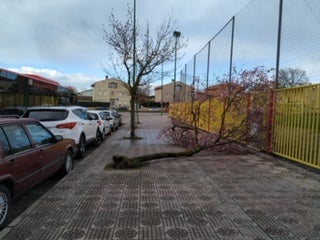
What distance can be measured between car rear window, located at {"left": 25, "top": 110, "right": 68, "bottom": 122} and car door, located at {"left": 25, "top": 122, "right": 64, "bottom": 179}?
10.7ft

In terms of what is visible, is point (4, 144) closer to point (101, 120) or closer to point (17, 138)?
point (17, 138)

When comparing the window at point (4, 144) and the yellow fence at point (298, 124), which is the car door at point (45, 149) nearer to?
the window at point (4, 144)

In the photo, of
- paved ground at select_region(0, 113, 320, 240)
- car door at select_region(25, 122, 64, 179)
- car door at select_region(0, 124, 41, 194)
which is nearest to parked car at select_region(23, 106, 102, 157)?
paved ground at select_region(0, 113, 320, 240)

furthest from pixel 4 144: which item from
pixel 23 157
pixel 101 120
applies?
pixel 101 120

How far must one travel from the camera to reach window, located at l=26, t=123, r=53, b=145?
6.59 meters

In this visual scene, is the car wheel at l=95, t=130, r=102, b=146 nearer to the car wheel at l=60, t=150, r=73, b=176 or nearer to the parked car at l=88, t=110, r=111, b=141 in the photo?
the parked car at l=88, t=110, r=111, b=141

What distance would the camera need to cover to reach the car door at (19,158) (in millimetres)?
5219

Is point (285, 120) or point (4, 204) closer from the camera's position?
point (4, 204)

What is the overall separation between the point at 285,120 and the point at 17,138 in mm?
7105

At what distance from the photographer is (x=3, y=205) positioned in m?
4.93

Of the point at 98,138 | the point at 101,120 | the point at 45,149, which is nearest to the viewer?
the point at 45,149

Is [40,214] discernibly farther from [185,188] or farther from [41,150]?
[185,188]

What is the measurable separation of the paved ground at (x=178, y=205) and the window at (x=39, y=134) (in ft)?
2.98

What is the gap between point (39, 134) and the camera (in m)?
6.98
